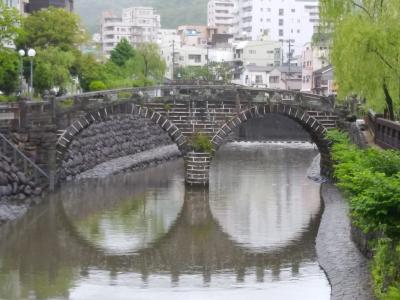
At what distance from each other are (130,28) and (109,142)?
8745 cm

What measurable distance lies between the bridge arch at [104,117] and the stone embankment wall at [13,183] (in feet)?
8.90

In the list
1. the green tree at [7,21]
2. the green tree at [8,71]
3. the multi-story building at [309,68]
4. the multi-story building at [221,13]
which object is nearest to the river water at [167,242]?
the green tree at [8,71]

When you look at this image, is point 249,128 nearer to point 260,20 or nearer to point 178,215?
point 178,215

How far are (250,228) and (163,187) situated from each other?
34.6ft

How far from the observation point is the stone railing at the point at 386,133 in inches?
882

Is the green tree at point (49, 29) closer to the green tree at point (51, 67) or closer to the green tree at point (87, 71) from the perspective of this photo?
the green tree at point (51, 67)

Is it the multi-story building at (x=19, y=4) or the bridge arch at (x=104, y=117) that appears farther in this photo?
the multi-story building at (x=19, y=4)

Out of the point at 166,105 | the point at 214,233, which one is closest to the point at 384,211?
the point at 214,233

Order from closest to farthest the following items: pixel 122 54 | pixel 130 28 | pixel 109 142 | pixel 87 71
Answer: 1. pixel 109 142
2. pixel 87 71
3. pixel 122 54
4. pixel 130 28

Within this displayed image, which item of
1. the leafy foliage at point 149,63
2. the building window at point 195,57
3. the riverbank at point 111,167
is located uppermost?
the building window at point 195,57

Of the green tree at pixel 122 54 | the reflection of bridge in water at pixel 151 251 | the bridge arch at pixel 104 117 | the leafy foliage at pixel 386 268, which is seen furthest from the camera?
the green tree at pixel 122 54

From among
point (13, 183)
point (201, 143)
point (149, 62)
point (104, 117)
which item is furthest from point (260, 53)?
point (13, 183)

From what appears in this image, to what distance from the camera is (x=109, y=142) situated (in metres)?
44.7

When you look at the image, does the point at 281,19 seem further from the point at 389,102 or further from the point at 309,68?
the point at 389,102
